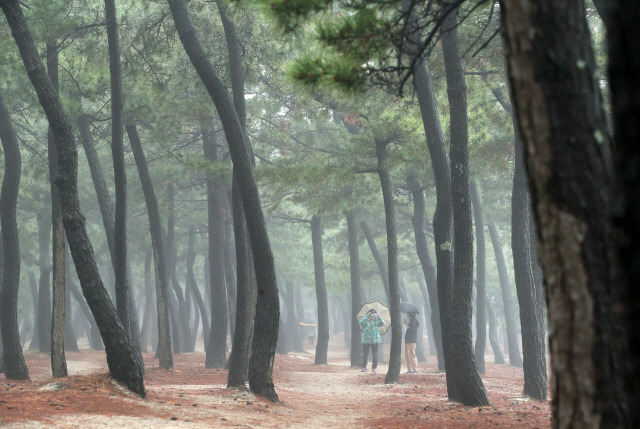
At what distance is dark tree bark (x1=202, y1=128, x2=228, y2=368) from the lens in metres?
19.8

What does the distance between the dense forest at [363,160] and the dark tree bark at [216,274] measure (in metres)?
0.08

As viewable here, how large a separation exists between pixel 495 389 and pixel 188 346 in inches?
626

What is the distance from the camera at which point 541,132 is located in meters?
3.00

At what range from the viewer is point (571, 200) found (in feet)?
9.47

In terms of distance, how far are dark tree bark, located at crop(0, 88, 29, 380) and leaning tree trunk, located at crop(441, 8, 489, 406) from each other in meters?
8.35

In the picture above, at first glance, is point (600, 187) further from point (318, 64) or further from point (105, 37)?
point (105, 37)

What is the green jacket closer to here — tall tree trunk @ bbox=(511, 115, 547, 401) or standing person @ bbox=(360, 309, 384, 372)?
standing person @ bbox=(360, 309, 384, 372)

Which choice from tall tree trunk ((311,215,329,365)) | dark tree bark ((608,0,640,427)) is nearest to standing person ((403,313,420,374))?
tall tree trunk ((311,215,329,365))

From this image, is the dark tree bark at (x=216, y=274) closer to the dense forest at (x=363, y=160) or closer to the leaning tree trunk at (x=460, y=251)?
the dense forest at (x=363, y=160)

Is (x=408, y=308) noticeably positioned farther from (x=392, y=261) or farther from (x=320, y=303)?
(x=392, y=261)

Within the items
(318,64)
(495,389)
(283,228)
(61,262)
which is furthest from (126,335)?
(283,228)

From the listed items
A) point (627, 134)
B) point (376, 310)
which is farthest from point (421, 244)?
point (627, 134)

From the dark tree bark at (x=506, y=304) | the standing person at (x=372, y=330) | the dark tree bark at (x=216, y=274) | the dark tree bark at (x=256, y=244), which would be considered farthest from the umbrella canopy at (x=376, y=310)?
the dark tree bark at (x=256, y=244)

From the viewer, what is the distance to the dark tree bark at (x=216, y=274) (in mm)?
19781
